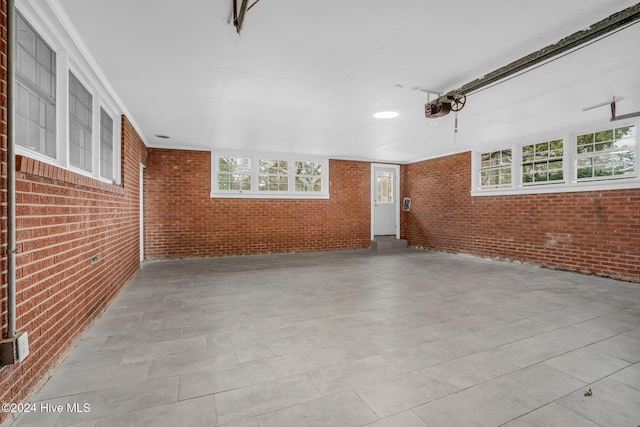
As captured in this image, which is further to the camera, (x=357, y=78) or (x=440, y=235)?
(x=440, y=235)

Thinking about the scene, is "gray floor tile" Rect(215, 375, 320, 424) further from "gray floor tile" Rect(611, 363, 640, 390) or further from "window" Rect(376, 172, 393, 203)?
"window" Rect(376, 172, 393, 203)

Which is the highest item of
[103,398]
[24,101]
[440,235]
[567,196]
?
[24,101]

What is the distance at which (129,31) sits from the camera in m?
2.62

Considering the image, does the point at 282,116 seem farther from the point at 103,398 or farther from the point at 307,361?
the point at 103,398

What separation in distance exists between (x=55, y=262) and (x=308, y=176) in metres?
6.56

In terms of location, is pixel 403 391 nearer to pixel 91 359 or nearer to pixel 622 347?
pixel 622 347

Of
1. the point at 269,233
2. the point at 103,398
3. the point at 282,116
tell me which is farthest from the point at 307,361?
the point at 269,233

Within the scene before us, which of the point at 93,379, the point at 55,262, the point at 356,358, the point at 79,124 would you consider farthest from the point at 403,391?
the point at 79,124

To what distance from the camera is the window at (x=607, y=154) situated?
509cm

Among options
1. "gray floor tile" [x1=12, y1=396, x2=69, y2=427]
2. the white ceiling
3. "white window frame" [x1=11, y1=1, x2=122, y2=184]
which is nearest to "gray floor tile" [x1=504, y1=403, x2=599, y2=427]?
"gray floor tile" [x1=12, y1=396, x2=69, y2=427]

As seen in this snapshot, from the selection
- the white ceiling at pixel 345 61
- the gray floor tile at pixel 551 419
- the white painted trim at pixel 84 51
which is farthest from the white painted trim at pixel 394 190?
the gray floor tile at pixel 551 419

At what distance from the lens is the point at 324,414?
177 centimetres

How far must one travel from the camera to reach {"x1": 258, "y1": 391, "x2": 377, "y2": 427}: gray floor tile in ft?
5.56

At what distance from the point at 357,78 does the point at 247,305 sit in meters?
2.92
